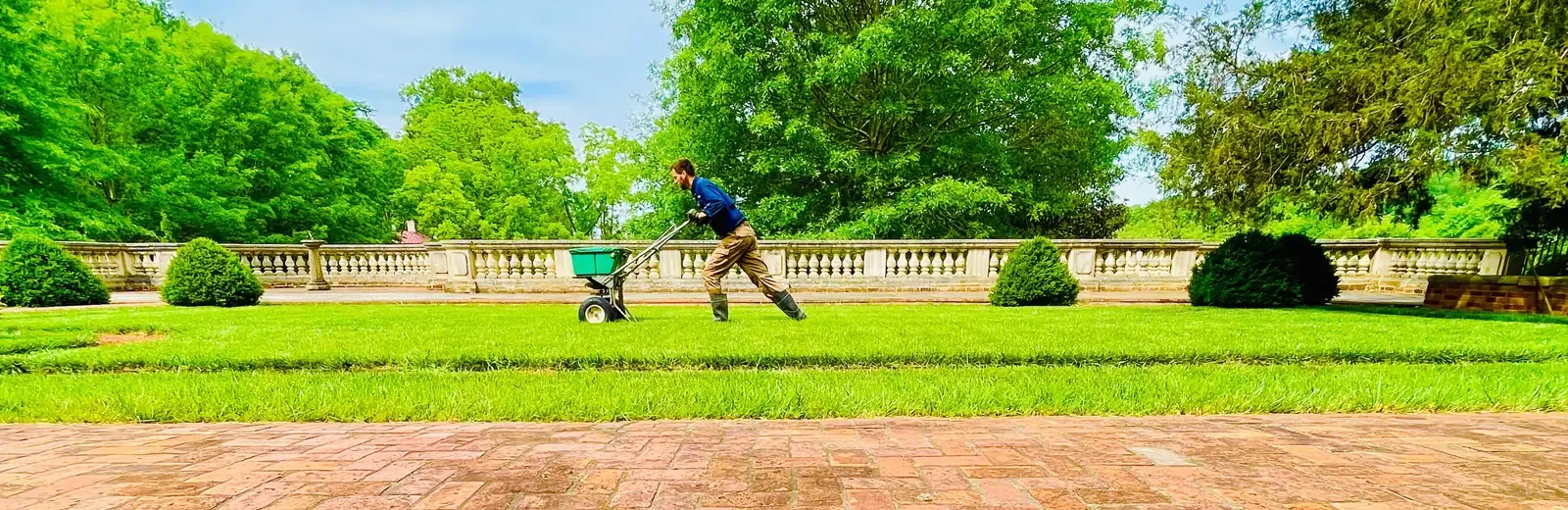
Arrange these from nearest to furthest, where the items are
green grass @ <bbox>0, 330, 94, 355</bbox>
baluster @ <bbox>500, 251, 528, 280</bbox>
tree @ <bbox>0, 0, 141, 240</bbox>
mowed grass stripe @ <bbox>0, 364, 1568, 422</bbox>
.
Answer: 1. mowed grass stripe @ <bbox>0, 364, 1568, 422</bbox>
2. green grass @ <bbox>0, 330, 94, 355</bbox>
3. baluster @ <bbox>500, 251, 528, 280</bbox>
4. tree @ <bbox>0, 0, 141, 240</bbox>

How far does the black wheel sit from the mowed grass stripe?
9.44 feet

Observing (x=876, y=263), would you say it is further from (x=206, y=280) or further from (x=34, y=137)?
(x=34, y=137)

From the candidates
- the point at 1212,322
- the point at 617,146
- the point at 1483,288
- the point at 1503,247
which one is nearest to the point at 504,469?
the point at 1212,322

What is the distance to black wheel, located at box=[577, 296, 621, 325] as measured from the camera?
6996 mm

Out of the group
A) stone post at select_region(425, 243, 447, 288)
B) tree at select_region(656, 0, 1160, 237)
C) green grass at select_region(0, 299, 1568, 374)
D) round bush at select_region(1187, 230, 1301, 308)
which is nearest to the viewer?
green grass at select_region(0, 299, 1568, 374)

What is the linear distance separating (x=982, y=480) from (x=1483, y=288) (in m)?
12.0

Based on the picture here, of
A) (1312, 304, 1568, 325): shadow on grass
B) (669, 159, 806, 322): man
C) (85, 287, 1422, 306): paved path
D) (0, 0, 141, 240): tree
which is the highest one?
(0, 0, 141, 240): tree

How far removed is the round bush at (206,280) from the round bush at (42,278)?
6.28 feet

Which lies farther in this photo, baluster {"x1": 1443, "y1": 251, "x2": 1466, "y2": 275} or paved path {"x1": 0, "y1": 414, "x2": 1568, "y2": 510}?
baluster {"x1": 1443, "y1": 251, "x2": 1466, "y2": 275}

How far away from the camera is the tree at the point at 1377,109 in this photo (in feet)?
20.5

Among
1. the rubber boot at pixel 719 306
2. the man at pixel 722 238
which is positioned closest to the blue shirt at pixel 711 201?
the man at pixel 722 238

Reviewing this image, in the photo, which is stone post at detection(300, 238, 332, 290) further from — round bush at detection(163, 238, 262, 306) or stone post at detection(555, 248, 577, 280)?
stone post at detection(555, 248, 577, 280)

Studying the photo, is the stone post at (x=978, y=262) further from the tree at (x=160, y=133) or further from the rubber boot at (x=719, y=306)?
the tree at (x=160, y=133)

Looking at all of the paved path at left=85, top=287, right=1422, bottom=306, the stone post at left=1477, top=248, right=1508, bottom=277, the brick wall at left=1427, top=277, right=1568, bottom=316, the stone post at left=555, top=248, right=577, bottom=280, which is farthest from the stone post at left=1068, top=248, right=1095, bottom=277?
the stone post at left=555, top=248, right=577, bottom=280
